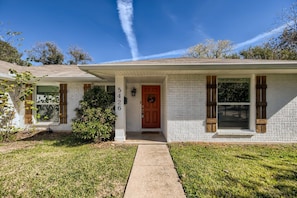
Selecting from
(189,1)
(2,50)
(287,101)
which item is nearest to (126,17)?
(189,1)

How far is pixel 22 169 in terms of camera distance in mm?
3316

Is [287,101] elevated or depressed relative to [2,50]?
depressed

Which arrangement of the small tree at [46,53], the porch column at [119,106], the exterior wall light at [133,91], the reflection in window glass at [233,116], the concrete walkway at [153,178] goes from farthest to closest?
the small tree at [46,53] → the exterior wall light at [133,91] → the reflection in window glass at [233,116] → the porch column at [119,106] → the concrete walkway at [153,178]

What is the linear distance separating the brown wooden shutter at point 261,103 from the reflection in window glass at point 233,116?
1.24 feet

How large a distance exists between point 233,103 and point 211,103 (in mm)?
958

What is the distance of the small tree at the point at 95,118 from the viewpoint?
16.1ft

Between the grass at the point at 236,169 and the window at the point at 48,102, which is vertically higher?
the window at the point at 48,102

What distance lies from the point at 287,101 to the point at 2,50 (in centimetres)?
2613

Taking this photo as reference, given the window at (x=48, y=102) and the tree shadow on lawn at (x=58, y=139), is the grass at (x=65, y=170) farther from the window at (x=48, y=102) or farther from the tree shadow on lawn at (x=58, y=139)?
the window at (x=48, y=102)

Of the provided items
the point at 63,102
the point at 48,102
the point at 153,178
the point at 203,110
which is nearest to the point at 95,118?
the point at 63,102

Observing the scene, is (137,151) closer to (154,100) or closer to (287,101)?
(154,100)

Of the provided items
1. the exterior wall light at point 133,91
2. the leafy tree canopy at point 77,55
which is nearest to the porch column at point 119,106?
the exterior wall light at point 133,91

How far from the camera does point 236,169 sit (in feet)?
10.7

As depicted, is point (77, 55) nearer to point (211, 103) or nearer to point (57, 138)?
point (57, 138)
